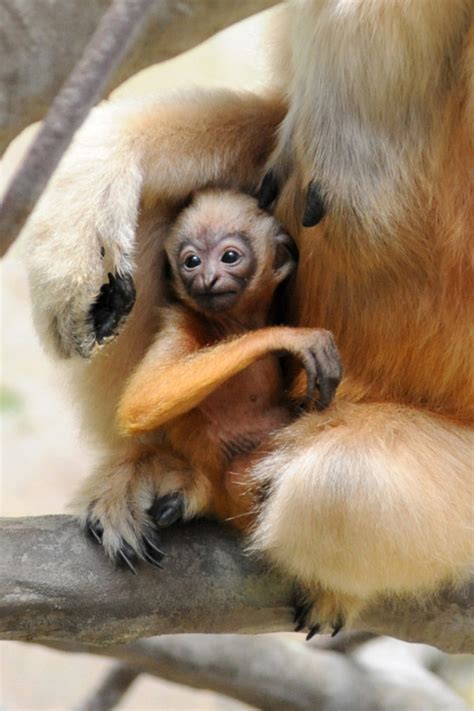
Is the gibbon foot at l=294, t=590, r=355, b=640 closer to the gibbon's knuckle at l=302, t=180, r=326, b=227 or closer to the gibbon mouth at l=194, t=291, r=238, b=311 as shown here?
the gibbon mouth at l=194, t=291, r=238, b=311

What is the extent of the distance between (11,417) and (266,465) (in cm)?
615

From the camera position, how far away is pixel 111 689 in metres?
4.12

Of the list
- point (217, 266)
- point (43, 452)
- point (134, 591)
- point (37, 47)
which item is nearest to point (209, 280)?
point (217, 266)

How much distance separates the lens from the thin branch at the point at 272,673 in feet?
12.7

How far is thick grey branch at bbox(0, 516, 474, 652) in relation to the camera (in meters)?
2.59

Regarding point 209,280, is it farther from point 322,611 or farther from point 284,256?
point 322,611

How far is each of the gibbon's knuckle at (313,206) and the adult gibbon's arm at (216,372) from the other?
0.27 metres

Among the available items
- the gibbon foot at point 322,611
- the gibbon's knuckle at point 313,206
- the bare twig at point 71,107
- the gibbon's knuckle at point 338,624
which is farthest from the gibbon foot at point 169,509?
the bare twig at point 71,107

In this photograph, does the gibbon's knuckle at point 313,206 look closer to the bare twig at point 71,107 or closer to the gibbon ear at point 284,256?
the gibbon ear at point 284,256

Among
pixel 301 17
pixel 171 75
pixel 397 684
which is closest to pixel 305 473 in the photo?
pixel 301 17

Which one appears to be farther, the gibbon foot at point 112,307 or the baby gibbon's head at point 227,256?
the baby gibbon's head at point 227,256

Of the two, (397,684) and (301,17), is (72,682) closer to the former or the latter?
(397,684)

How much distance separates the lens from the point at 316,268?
2658 millimetres

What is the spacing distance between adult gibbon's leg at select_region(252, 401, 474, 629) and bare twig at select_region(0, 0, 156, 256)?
146 cm
